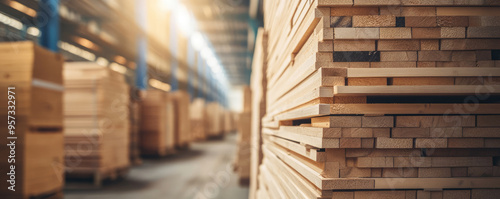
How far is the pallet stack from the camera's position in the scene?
1130 mm

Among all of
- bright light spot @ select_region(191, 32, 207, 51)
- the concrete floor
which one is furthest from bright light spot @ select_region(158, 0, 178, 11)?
the concrete floor

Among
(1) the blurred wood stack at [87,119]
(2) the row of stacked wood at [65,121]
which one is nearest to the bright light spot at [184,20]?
(2) the row of stacked wood at [65,121]

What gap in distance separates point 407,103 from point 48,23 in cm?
546

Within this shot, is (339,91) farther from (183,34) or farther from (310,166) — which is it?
(183,34)

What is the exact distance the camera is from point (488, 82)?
1.14 meters

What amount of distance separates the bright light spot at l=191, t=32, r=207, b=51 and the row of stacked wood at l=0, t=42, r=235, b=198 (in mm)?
10343

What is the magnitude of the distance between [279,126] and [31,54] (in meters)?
3.42

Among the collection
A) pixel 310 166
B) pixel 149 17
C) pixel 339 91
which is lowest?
pixel 310 166

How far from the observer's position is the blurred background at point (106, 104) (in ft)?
12.2

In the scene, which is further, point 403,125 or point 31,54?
point 31,54

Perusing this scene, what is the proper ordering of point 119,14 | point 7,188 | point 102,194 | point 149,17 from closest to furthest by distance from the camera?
1. point 7,188
2. point 102,194
3. point 119,14
4. point 149,17

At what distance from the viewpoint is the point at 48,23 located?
15.2 ft

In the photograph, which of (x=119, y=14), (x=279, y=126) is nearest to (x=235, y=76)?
(x=119, y=14)

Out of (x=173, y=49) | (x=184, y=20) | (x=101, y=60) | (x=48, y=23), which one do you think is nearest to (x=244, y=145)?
A: (x=48, y=23)
